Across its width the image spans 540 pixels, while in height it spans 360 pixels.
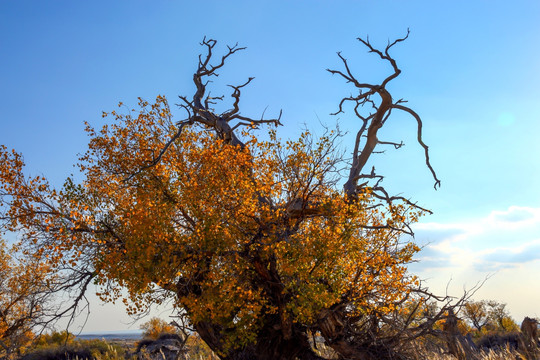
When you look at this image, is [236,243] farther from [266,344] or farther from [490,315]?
[490,315]

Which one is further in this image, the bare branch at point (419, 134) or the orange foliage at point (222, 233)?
the bare branch at point (419, 134)

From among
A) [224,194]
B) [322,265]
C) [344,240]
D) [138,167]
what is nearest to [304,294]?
[322,265]

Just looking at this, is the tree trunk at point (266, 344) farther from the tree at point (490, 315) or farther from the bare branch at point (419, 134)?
the tree at point (490, 315)

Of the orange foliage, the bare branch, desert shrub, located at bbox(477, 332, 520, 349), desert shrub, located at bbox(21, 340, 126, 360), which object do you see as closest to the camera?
the orange foliage

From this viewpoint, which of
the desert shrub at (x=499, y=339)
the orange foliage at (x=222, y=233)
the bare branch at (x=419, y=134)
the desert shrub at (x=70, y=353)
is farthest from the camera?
the desert shrub at (x=499, y=339)

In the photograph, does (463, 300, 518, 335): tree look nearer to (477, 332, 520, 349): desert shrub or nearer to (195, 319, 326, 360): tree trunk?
(477, 332, 520, 349): desert shrub

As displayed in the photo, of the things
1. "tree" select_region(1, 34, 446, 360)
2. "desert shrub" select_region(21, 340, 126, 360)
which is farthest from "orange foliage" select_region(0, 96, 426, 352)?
"desert shrub" select_region(21, 340, 126, 360)

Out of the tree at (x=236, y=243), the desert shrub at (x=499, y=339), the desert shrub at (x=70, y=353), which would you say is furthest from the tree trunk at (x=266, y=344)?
the desert shrub at (x=499, y=339)

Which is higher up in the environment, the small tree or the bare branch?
the bare branch

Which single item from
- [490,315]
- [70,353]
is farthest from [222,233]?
[490,315]

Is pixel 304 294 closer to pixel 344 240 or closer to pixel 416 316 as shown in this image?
pixel 344 240

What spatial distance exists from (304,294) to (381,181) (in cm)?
865

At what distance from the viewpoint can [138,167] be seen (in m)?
15.8

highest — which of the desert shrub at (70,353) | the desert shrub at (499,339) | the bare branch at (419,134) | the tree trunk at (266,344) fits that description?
the bare branch at (419,134)
